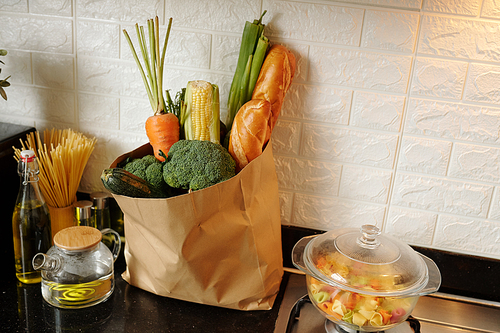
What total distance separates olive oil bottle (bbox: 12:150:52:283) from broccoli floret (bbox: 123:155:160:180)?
229mm

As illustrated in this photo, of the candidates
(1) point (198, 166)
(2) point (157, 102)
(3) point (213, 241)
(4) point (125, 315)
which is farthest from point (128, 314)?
(2) point (157, 102)

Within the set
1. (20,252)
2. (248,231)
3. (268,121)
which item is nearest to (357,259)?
(248,231)

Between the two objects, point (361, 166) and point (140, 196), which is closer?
point (140, 196)

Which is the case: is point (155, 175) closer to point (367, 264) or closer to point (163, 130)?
point (163, 130)

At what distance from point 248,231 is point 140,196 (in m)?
0.23

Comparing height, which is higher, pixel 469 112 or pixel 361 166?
pixel 469 112

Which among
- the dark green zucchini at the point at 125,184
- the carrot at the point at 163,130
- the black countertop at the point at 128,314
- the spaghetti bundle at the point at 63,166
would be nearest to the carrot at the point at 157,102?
the carrot at the point at 163,130

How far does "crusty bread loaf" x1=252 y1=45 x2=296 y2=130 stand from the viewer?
925mm

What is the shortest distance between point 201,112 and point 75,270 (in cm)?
43

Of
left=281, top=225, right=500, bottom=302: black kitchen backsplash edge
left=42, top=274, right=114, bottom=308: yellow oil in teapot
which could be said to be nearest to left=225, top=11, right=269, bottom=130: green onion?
left=42, top=274, right=114, bottom=308: yellow oil in teapot

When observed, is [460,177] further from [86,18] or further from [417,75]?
[86,18]

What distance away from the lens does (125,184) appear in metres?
0.82

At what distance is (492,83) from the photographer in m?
0.95

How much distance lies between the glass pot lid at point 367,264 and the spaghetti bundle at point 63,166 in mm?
592
